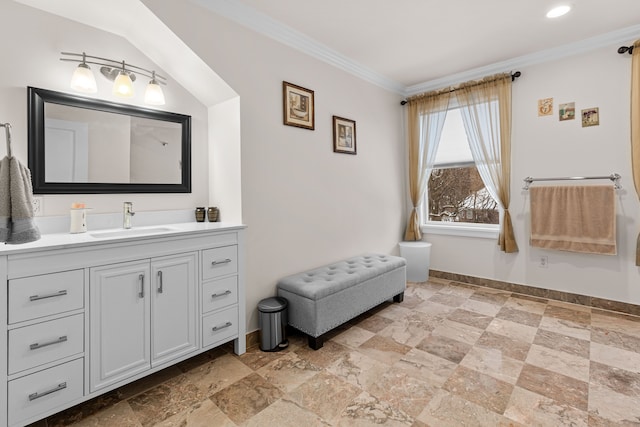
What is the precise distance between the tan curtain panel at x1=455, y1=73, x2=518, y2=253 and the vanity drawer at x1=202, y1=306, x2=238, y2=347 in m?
3.04

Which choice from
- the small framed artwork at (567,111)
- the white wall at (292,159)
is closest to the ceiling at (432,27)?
the white wall at (292,159)

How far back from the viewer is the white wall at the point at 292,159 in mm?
2355

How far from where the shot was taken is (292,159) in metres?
2.80

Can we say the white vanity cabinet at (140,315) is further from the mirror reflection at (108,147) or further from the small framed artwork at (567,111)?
the small framed artwork at (567,111)

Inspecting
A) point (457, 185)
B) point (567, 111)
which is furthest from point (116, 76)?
point (567, 111)

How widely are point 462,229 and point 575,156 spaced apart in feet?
4.45

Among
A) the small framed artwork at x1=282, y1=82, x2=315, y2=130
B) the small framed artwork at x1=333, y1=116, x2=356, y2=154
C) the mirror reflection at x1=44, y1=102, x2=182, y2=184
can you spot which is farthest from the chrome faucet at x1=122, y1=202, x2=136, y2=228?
the small framed artwork at x1=333, y1=116, x2=356, y2=154

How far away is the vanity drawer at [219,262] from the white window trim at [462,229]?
2.89 m

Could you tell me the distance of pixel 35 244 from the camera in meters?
1.51

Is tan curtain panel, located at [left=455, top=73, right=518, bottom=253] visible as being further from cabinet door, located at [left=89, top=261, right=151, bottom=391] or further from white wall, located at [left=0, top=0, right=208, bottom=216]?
cabinet door, located at [left=89, top=261, right=151, bottom=391]

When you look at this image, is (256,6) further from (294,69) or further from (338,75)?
(338,75)

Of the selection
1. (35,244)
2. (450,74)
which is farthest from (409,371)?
(450,74)

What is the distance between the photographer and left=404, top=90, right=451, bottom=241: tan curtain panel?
13.0 feet

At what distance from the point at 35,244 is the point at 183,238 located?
695 mm
